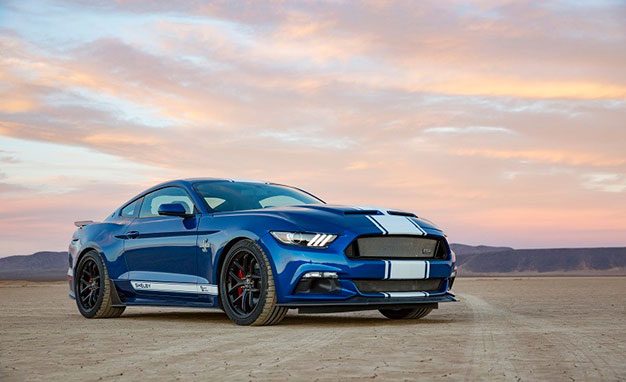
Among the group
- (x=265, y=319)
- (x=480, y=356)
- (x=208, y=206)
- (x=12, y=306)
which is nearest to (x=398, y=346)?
(x=480, y=356)

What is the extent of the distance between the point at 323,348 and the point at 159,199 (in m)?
4.99

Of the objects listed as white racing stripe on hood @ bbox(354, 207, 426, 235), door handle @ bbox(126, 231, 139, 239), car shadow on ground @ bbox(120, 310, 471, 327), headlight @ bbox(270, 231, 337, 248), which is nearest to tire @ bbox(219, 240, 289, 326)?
headlight @ bbox(270, 231, 337, 248)

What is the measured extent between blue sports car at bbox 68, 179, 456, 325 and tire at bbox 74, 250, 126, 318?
0.9 inches

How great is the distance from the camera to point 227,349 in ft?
25.2

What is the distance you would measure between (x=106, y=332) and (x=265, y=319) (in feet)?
4.97

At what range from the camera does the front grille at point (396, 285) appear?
9.87 m

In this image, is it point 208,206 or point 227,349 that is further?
point 208,206

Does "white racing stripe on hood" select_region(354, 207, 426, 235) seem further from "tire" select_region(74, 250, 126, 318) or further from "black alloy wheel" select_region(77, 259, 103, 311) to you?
"black alloy wheel" select_region(77, 259, 103, 311)

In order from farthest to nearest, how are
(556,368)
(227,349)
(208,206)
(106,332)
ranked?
(208,206) → (106,332) → (227,349) → (556,368)

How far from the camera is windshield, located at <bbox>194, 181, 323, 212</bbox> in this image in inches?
438

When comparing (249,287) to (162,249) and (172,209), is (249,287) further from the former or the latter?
(162,249)

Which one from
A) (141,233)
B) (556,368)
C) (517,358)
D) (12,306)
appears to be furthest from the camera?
(12,306)

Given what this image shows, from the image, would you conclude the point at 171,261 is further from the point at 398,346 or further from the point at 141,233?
the point at 398,346

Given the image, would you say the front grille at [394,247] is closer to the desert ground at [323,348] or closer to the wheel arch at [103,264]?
the desert ground at [323,348]
